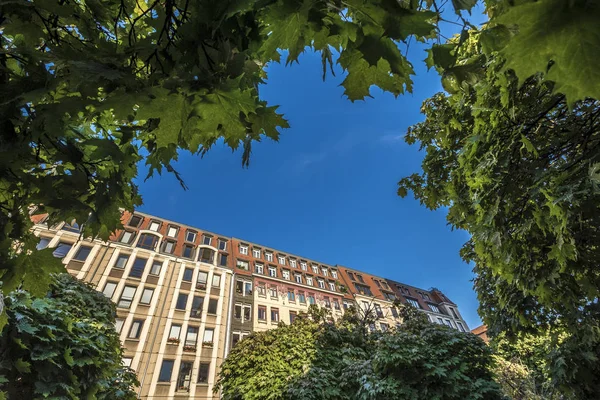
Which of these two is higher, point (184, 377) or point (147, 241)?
point (147, 241)

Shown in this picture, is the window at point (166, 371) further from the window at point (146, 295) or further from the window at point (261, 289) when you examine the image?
the window at point (261, 289)

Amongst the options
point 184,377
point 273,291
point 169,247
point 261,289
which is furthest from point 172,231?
point 184,377

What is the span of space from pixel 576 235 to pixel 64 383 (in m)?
8.00

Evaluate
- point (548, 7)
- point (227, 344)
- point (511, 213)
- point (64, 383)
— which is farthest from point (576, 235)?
point (227, 344)

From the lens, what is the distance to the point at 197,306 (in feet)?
80.7

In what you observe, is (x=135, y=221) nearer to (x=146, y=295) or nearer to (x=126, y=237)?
(x=126, y=237)

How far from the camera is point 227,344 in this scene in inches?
930

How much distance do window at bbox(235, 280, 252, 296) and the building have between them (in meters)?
0.10

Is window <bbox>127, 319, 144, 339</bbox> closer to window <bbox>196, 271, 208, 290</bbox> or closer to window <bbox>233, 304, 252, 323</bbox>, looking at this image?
window <bbox>196, 271, 208, 290</bbox>

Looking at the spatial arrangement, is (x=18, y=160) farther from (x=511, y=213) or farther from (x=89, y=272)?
(x=89, y=272)

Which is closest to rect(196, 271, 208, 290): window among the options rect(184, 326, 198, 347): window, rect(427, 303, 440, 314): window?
rect(184, 326, 198, 347): window

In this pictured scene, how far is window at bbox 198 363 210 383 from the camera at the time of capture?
21.2m

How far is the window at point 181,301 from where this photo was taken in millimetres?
23672

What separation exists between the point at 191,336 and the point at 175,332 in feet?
4.21
